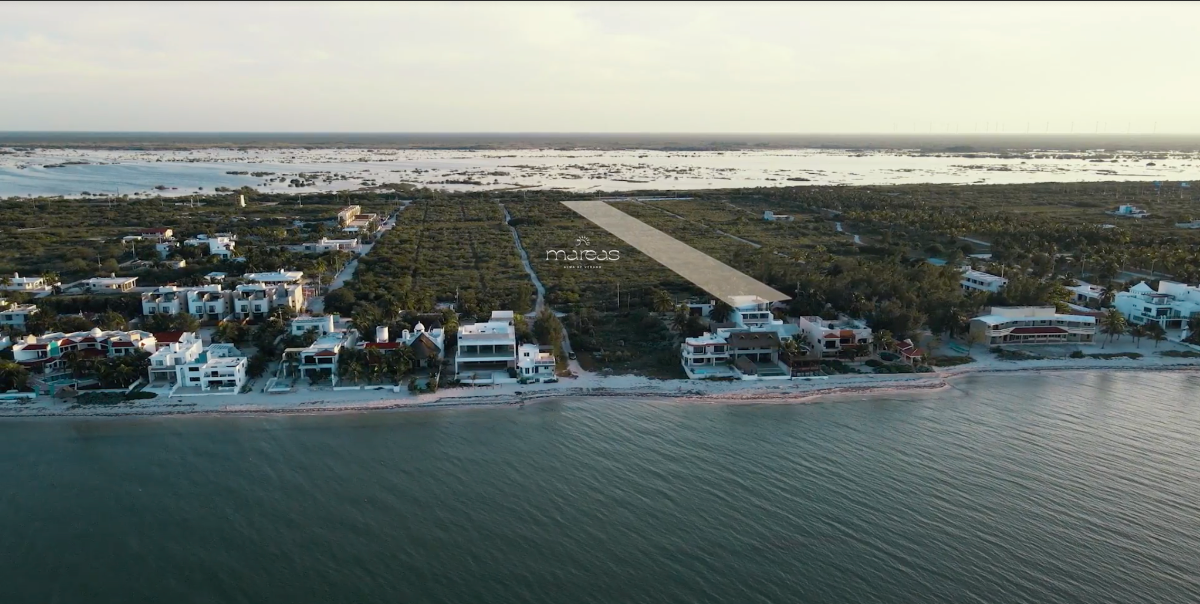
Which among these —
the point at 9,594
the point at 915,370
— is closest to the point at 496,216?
the point at 915,370

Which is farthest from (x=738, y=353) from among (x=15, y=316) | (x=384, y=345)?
(x=15, y=316)

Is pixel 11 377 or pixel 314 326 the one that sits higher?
pixel 314 326

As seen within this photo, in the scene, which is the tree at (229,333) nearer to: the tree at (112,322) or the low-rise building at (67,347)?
the low-rise building at (67,347)

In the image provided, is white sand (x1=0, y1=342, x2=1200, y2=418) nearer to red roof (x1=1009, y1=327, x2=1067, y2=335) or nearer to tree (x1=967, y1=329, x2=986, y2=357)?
tree (x1=967, y1=329, x2=986, y2=357)

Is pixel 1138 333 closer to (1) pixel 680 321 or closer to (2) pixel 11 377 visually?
(1) pixel 680 321

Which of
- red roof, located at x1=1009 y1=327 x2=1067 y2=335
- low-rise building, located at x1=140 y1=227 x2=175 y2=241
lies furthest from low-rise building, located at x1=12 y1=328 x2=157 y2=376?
red roof, located at x1=1009 y1=327 x2=1067 y2=335

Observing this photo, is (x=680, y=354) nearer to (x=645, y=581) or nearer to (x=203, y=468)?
(x=645, y=581)
